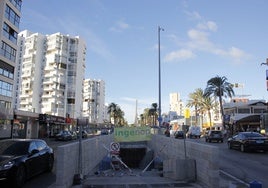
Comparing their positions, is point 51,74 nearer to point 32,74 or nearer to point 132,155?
point 32,74

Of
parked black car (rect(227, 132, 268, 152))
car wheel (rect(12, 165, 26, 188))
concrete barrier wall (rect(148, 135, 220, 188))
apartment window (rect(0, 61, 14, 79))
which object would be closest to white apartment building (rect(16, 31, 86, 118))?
apartment window (rect(0, 61, 14, 79))

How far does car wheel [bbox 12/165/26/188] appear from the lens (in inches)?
383

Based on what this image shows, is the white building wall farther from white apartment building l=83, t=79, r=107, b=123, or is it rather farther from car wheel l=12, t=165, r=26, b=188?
car wheel l=12, t=165, r=26, b=188

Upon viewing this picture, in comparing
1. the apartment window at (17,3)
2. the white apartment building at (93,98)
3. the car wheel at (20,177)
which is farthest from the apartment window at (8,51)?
the white apartment building at (93,98)

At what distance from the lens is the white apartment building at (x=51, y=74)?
343ft

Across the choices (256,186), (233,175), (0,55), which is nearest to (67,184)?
(256,186)

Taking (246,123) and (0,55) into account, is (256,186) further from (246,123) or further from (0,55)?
(246,123)

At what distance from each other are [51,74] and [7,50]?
186 feet

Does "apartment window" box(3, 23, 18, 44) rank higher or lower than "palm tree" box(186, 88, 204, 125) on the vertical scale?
higher

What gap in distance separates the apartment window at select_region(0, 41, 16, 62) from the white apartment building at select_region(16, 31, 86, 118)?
5327cm

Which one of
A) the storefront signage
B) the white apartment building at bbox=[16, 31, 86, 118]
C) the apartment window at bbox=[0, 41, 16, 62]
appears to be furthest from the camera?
the white apartment building at bbox=[16, 31, 86, 118]

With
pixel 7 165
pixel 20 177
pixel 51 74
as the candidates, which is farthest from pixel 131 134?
pixel 51 74

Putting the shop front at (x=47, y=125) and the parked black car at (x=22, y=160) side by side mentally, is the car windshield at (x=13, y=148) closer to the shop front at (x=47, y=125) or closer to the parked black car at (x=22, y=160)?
the parked black car at (x=22, y=160)

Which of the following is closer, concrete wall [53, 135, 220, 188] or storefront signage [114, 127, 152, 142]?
concrete wall [53, 135, 220, 188]
